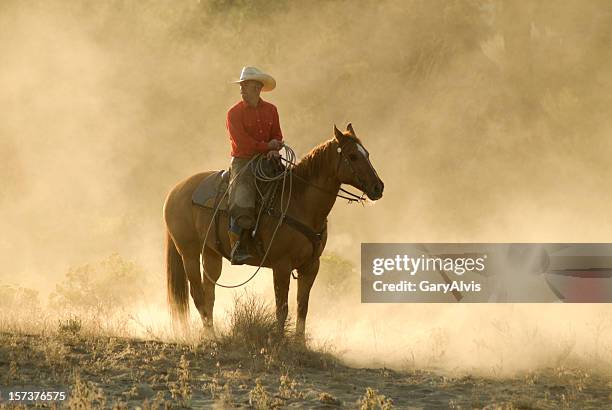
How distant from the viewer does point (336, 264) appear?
22516 millimetres

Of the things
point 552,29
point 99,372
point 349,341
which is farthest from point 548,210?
point 99,372

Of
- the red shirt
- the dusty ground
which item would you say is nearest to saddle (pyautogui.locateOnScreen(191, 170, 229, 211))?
the red shirt

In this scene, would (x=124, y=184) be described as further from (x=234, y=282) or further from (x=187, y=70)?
(x=234, y=282)

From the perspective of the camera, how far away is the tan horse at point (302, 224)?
10906 mm

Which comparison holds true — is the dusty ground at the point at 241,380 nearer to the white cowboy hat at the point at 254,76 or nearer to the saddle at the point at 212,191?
the saddle at the point at 212,191

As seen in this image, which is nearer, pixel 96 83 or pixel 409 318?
pixel 409 318

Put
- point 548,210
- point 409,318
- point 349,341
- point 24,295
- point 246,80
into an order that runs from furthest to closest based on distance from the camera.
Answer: point 548,210, point 24,295, point 409,318, point 349,341, point 246,80

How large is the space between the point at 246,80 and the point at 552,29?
A: 33.1m

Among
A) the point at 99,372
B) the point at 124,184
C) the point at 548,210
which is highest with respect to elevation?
the point at 124,184

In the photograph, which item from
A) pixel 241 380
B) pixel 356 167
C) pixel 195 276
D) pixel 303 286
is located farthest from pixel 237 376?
pixel 195 276

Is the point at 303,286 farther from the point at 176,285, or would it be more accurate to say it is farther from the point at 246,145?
the point at 176,285

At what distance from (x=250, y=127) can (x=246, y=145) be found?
24cm

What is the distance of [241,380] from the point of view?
373 inches

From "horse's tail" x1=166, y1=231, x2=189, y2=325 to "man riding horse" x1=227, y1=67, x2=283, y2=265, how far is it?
56.3 inches
